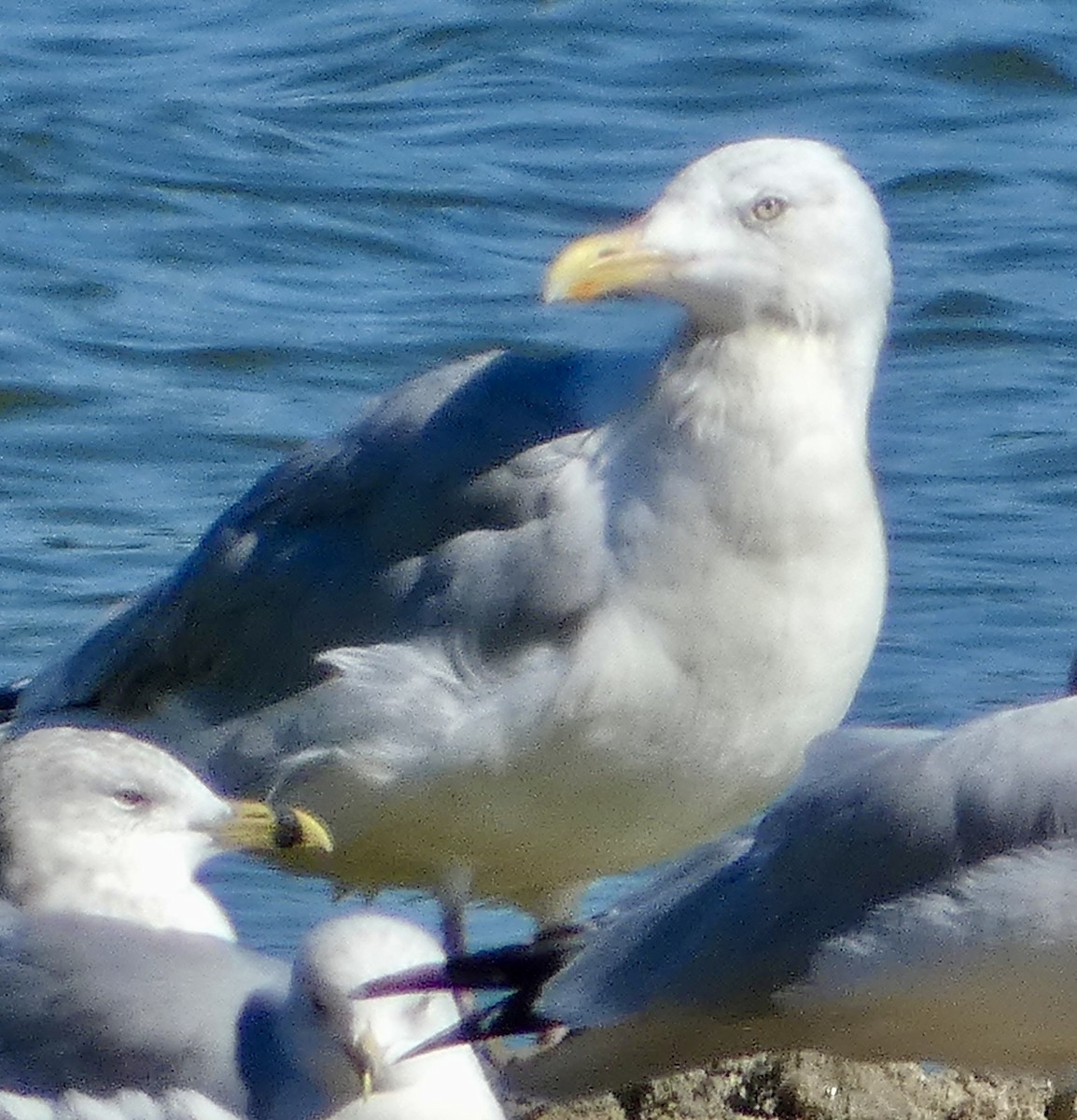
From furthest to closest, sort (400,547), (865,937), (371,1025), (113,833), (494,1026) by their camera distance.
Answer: (400,547) < (113,833) < (865,937) < (494,1026) < (371,1025)

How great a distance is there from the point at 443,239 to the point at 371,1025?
27.1ft

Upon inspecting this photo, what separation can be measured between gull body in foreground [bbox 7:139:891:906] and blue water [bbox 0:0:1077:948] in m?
1.27

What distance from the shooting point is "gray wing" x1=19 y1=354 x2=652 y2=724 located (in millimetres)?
6824

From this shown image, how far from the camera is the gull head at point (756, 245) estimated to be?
22.2ft

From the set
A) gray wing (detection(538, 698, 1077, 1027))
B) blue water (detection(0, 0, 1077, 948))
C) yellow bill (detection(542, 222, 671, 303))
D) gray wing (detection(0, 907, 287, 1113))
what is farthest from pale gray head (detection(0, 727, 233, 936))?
blue water (detection(0, 0, 1077, 948))

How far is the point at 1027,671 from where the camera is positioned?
384 inches

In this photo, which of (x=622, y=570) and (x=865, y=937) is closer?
(x=865, y=937)

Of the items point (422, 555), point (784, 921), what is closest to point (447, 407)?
point (422, 555)

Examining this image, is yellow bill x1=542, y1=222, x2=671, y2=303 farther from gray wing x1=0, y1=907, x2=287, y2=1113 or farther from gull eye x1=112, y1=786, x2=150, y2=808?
gray wing x1=0, y1=907, x2=287, y2=1113

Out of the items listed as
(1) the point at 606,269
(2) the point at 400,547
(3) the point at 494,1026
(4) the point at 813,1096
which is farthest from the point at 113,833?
(4) the point at 813,1096

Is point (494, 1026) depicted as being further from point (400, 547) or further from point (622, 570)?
point (400, 547)

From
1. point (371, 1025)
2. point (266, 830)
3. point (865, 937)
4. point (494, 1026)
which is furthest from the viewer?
point (266, 830)

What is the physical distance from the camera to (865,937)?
611 cm

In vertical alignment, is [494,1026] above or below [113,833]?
below
